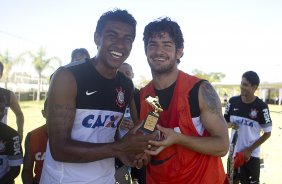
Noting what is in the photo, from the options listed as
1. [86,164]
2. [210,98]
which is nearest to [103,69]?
[86,164]

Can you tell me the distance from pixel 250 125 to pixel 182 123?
13.2 feet

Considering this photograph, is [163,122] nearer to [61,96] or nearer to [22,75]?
[61,96]

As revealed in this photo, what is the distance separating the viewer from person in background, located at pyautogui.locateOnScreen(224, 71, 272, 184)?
6.18 m

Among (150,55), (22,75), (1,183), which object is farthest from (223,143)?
(22,75)

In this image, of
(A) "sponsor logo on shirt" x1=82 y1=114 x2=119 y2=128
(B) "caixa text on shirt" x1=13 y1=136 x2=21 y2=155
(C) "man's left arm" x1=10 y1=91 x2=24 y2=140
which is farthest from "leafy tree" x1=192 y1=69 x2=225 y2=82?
(A) "sponsor logo on shirt" x1=82 y1=114 x2=119 y2=128

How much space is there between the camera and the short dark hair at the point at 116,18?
2.89m

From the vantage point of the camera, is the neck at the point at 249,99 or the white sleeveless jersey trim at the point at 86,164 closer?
the white sleeveless jersey trim at the point at 86,164

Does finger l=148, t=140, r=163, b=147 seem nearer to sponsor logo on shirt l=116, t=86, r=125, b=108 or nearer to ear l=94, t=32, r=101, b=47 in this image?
sponsor logo on shirt l=116, t=86, r=125, b=108

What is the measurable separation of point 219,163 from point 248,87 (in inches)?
144

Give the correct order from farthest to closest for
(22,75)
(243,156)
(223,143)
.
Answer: (22,75) → (243,156) → (223,143)

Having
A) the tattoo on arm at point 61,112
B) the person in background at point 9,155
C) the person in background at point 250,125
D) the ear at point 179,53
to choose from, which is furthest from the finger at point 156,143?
the person in background at point 250,125

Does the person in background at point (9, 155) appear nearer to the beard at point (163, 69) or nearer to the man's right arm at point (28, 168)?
the man's right arm at point (28, 168)

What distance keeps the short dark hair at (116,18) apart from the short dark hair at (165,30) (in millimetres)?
215

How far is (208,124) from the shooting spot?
271cm
